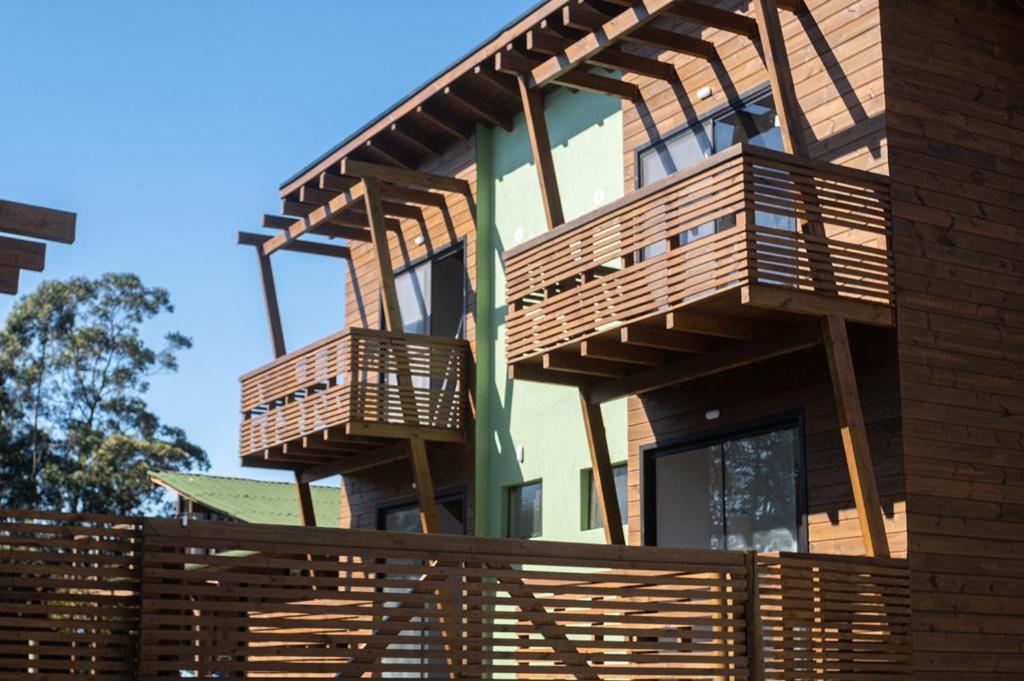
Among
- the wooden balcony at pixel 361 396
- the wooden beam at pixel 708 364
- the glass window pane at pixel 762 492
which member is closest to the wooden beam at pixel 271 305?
the wooden balcony at pixel 361 396

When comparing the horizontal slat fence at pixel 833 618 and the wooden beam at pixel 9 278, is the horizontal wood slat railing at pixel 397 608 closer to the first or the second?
the horizontal slat fence at pixel 833 618

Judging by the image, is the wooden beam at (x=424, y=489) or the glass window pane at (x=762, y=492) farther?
the wooden beam at (x=424, y=489)

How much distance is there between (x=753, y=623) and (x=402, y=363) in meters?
8.20

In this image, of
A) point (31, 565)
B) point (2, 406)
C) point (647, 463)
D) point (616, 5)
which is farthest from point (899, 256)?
point (2, 406)

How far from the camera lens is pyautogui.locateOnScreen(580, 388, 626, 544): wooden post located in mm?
14586

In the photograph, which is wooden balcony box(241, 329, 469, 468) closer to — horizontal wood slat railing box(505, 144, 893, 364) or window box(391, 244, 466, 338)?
window box(391, 244, 466, 338)

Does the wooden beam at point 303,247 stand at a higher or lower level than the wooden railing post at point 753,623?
Answer: higher

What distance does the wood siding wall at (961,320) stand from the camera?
12.3m

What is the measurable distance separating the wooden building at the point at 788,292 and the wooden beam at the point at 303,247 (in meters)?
4.32

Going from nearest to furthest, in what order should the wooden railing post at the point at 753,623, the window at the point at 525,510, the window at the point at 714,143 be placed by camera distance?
the wooden railing post at the point at 753,623, the window at the point at 714,143, the window at the point at 525,510

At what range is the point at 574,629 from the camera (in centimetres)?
1081

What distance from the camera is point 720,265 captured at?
12.2 m

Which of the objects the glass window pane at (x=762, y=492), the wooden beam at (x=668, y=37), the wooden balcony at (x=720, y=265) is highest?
the wooden beam at (x=668, y=37)

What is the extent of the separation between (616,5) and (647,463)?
5018 mm
